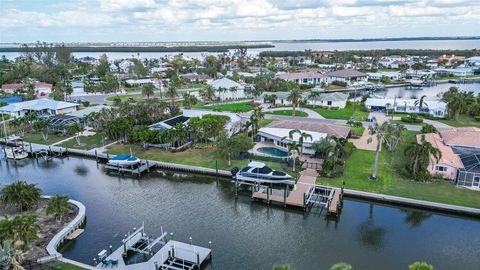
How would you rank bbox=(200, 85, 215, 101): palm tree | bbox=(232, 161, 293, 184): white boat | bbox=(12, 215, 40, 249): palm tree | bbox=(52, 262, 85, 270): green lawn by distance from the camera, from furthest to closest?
bbox=(200, 85, 215, 101): palm tree < bbox=(232, 161, 293, 184): white boat < bbox=(12, 215, 40, 249): palm tree < bbox=(52, 262, 85, 270): green lawn

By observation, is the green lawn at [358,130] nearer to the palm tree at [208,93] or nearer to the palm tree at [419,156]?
the palm tree at [419,156]

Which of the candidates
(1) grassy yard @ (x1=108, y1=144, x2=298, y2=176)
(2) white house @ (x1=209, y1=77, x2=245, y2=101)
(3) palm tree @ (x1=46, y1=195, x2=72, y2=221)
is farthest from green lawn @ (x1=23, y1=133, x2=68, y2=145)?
(2) white house @ (x1=209, y1=77, x2=245, y2=101)

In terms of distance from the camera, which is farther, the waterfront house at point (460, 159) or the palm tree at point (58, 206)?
the waterfront house at point (460, 159)

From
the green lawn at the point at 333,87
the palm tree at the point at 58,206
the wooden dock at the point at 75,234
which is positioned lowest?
the wooden dock at the point at 75,234

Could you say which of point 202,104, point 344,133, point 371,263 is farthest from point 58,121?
point 371,263

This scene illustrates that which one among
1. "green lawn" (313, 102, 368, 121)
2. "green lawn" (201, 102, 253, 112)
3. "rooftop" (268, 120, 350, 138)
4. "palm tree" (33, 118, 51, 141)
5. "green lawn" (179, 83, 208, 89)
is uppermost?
"green lawn" (179, 83, 208, 89)

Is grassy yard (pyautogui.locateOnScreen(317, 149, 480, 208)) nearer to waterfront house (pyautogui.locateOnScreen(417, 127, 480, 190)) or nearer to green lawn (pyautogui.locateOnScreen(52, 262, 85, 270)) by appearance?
waterfront house (pyautogui.locateOnScreen(417, 127, 480, 190))

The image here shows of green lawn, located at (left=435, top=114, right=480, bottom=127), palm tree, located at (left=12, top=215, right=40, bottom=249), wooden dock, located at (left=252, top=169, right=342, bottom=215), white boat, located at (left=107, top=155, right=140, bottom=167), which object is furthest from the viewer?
green lawn, located at (left=435, top=114, right=480, bottom=127)

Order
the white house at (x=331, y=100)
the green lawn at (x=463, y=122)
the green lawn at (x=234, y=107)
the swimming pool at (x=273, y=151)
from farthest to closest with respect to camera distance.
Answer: the white house at (x=331, y=100), the green lawn at (x=234, y=107), the green lawn at (x=463, y=122), the swimming pool at (x=273, y=151)

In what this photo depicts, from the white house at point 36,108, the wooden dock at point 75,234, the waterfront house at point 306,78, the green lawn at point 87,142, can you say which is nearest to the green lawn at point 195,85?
the waterfront house at point 306,78
